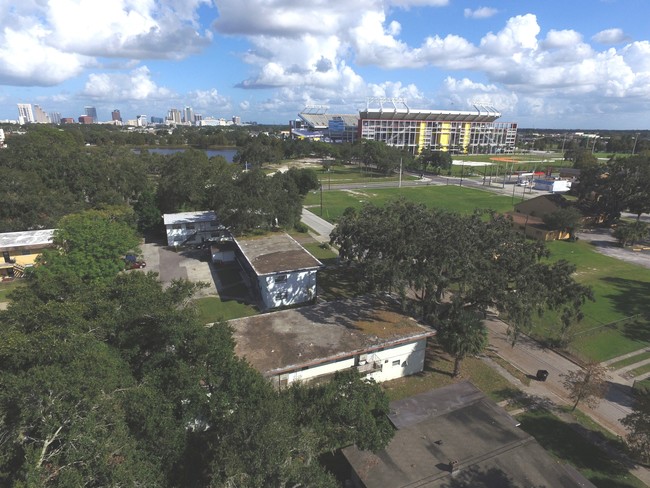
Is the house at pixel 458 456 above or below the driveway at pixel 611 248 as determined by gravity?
below

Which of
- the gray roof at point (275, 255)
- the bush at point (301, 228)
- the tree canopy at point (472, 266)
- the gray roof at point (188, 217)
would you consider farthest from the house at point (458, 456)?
the bush at point (301, 228)

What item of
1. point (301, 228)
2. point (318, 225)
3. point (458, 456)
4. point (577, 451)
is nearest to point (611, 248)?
point (318, 225)

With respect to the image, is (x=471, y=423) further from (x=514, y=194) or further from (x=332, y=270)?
(x=514, y=194)

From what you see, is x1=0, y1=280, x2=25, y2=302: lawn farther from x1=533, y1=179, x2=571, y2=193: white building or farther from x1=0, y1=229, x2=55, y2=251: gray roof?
x1=533, y1=179, x2=571, y2=193: white building

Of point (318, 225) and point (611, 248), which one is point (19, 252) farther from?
point (611, 248)

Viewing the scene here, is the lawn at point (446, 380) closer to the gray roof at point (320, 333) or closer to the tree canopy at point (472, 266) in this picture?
the gray roof at point (320, 333)

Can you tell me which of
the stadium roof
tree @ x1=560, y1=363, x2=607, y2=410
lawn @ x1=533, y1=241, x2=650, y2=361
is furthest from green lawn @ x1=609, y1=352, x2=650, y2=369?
the stadium roof

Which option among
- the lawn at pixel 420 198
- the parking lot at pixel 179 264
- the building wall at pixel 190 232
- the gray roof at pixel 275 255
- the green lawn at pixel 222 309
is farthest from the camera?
the lawn at pixel 420 198

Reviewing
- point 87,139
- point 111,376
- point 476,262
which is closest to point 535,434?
point 476,262
